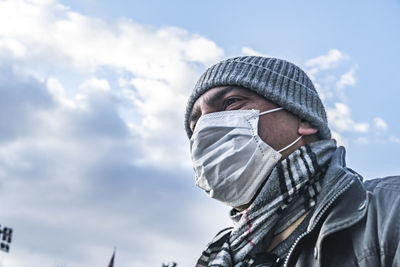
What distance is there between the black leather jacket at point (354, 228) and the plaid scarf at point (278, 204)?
1.35ft

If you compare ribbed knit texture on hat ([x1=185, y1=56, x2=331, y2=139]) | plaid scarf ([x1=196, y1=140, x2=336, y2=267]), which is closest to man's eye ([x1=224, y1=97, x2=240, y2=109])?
ribbed knit texture on hat ([x1=185, y1=56, x2=331, y2=139])

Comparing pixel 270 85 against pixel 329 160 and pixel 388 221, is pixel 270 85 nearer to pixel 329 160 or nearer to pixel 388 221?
pixel 329 160

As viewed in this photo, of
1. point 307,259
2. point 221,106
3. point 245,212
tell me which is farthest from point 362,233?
point 221,106

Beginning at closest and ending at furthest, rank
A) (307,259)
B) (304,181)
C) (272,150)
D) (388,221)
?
(388,221) → (307,259) → (304,181) → (272,150)

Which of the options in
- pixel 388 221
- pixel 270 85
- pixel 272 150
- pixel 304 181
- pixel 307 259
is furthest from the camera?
pixel 270 85

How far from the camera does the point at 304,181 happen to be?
3.66 meters

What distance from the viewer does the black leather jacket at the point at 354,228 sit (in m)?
2.76

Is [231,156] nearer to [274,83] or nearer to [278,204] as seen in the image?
[278,204]

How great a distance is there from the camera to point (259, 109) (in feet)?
14.0

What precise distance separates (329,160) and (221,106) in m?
0.95

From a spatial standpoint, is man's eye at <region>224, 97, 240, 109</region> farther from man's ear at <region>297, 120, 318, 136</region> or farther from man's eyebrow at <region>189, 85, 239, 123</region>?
man's ear at <region>297, 120, 318, 136</region>

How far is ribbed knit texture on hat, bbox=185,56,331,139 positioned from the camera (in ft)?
13.9

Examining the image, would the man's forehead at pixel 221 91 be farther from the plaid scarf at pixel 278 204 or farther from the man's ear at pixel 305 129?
the plaid scarf at pixel 278 204

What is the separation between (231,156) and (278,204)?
22.1 inches
